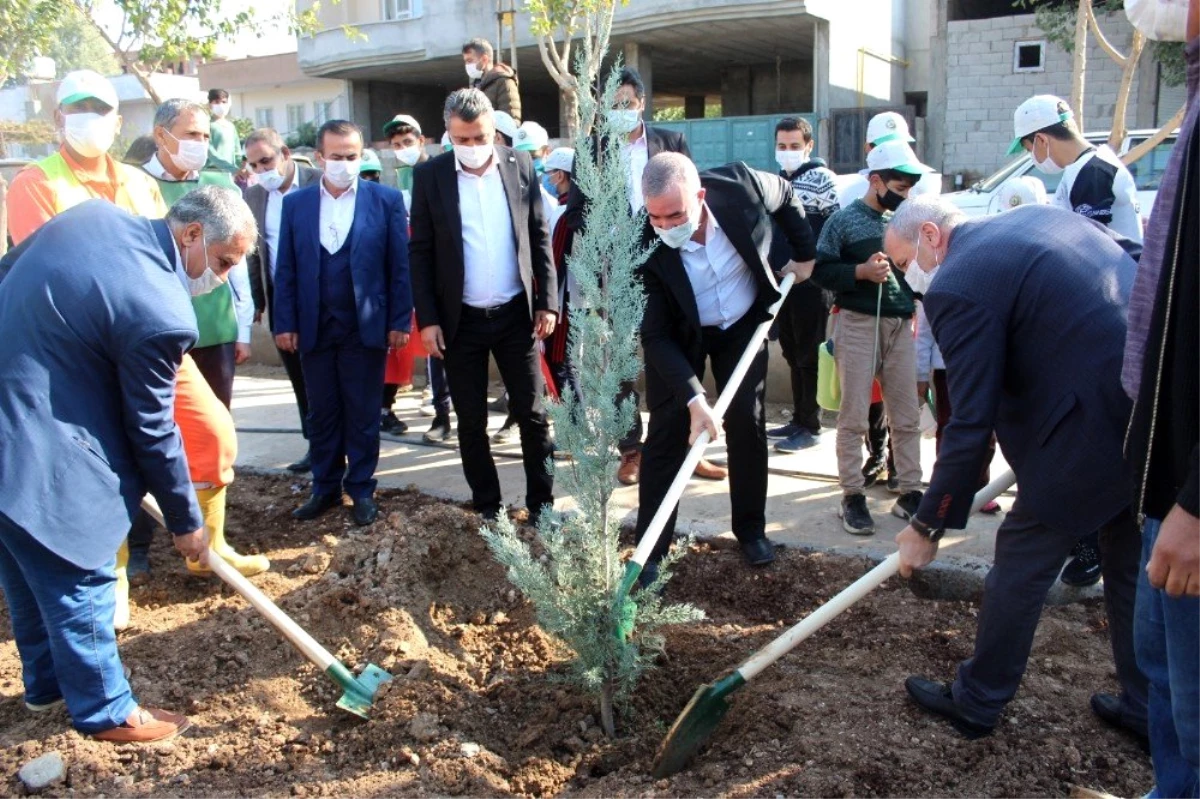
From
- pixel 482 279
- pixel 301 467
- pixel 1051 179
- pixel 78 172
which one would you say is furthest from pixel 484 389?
pixel 1051 179

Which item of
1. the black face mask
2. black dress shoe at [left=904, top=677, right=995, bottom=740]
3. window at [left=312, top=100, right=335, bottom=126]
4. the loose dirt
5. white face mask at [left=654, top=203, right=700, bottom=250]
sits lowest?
the loose dirt

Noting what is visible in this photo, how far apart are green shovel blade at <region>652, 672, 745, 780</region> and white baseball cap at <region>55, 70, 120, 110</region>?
3.33m

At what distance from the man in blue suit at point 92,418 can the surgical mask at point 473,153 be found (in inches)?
61.0

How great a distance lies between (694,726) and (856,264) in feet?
8.12

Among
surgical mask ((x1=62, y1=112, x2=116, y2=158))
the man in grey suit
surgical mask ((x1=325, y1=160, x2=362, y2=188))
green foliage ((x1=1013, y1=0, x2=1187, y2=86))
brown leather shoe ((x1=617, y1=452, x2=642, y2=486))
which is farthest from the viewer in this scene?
green foliage ((x1=1013, y1=0, x2=1187, y2=86))

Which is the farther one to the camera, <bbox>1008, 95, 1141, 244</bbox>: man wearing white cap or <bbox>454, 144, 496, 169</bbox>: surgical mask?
<bbox>454, 144, 496, 169</bbox>: surgical mask

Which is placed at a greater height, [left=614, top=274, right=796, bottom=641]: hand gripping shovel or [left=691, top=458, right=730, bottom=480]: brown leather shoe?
[left=614, top=274, right=796, bottom=641]: hand gripping shovel

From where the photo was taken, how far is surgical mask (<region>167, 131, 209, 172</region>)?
15.0ft

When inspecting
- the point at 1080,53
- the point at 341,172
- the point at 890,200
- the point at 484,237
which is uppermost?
the point at 1080,53

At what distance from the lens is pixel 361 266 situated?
188 inches

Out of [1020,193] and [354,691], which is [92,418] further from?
[1020,193]

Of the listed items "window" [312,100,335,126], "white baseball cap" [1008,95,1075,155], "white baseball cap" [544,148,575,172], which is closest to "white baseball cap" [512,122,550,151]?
"white baseball cap" [544,148,575,172]

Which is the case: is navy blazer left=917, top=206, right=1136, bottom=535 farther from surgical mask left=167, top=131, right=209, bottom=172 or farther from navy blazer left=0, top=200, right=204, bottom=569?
surgical mask left=167, top=131, right=209, bottom=172

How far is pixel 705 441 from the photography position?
356cm
